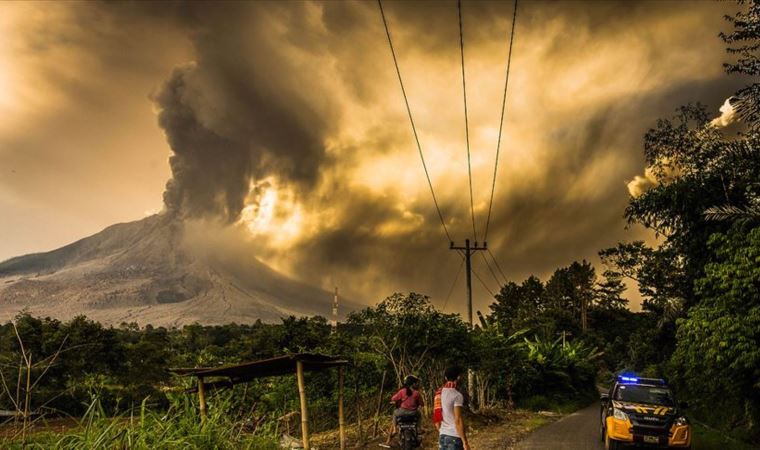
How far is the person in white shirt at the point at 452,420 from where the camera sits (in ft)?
24.3

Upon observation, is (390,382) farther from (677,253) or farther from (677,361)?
(677,253)

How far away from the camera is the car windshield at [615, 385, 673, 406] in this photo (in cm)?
1296

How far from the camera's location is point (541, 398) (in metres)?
30.5

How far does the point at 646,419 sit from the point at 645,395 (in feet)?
3.35

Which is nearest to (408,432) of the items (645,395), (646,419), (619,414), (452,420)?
(619,414)

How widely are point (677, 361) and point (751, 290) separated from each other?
234 inches

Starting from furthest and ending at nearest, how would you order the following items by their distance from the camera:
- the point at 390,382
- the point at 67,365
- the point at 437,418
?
the point at 67,365, the point at 390,382, the point at 437,418

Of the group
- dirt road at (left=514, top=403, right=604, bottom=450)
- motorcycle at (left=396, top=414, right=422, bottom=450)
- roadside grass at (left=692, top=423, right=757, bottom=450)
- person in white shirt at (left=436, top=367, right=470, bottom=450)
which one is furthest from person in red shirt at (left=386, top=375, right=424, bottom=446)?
roadside grass at (left=692, top=423, right=757, bottom=450)

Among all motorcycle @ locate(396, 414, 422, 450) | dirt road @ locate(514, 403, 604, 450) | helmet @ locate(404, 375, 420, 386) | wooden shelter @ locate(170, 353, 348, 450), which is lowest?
dirt road @ locate(514, 403, 604, 450)

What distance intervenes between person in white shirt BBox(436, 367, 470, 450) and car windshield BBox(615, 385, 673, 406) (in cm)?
743

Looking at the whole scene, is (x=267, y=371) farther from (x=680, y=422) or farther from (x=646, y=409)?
(x=680, y=422)

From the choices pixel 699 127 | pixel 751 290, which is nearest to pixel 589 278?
pixel 699 127

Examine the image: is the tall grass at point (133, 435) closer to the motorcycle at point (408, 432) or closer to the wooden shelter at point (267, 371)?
the wooden shelter at point (267, 371)

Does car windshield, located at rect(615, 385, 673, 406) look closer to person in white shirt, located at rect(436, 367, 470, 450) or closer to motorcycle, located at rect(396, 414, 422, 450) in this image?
motorcycle, located at rect(396, 414, 422, 450)
